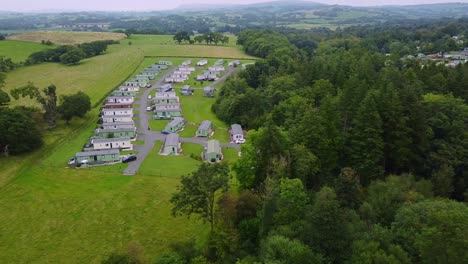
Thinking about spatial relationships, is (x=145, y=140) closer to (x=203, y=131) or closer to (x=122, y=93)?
(x=203, y=131)

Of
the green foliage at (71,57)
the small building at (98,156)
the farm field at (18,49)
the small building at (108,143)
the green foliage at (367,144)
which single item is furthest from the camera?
the farm field at (18,49)

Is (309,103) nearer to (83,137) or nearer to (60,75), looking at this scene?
(83,137)

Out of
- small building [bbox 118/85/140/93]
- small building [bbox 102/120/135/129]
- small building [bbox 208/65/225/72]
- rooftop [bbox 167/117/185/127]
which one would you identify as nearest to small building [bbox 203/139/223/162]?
rooftop [bbox 167/117/185/127]

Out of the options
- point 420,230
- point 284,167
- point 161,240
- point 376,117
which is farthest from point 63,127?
point 420,230

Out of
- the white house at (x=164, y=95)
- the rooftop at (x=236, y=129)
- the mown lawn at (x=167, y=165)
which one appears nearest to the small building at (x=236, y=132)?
the rooftop at (x=236, y=129)

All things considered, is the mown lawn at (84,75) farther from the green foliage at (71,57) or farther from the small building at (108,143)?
the small building at (108,143)

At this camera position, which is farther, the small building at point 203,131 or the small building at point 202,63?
the small building at point 202,63

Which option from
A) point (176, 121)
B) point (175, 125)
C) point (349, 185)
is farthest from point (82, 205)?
point (349, 185)

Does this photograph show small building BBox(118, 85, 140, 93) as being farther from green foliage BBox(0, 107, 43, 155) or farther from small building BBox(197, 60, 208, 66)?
small building BBox(197, 60, 208, 66)
